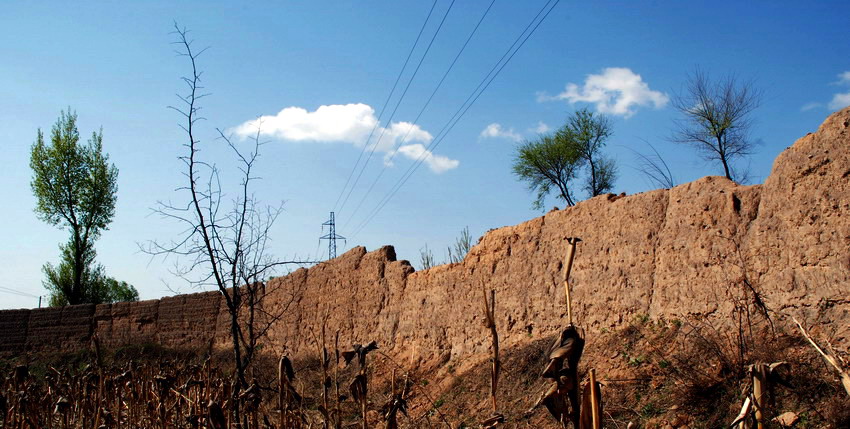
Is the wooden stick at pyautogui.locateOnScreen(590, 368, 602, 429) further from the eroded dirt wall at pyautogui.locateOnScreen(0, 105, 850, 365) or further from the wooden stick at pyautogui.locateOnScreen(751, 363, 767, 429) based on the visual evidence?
the eroded dirt wall at pyautogui.locateOnScreen(0, 105, 850, 365)

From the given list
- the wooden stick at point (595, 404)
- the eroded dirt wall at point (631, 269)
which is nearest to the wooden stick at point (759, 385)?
the wooden stick at point (595, 404)

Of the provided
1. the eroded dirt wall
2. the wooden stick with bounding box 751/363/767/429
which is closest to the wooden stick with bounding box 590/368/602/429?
the wooden stick with bounding box 751/363/767/429

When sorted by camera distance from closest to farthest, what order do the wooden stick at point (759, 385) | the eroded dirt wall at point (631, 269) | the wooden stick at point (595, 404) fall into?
the wooden stick at point (595, 404)
the wooden stick at point (759, 385)
the eroded dirt wall at point (631, 269)

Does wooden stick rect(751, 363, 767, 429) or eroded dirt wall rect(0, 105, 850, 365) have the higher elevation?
eroded dirt wall rect(0, 105, 850, 365)

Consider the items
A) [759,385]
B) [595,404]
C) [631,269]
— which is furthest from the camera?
[631,269]

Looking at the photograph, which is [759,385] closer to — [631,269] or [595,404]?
[595,404]

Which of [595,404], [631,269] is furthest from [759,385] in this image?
[631,269]

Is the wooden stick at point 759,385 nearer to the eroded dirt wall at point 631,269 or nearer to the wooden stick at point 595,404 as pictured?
the wooden stick at point 595,404

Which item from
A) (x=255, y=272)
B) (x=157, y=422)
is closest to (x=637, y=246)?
(x=255, y=272)

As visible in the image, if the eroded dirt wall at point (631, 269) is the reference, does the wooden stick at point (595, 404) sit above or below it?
below

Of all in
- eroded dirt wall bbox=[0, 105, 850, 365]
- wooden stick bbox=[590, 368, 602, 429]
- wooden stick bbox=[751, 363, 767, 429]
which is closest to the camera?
wooden stick bbox=[590, 368, 602, 429]

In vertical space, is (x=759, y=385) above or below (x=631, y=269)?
below

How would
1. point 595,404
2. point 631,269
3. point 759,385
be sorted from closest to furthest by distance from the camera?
1. point 595,404
2. point 759,385
3. point 631,269

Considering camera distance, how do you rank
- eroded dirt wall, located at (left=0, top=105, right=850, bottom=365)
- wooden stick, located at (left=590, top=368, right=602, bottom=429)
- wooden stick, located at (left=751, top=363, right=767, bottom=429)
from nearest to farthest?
wooden stick, located at (left=590, top=368, right=602, bottom=429)
wooden stick, located at (left=751, top=363, right=767, bottom=429)
eroded dirt wall, located at (left=0, top=105, right=850, bottom=365)
